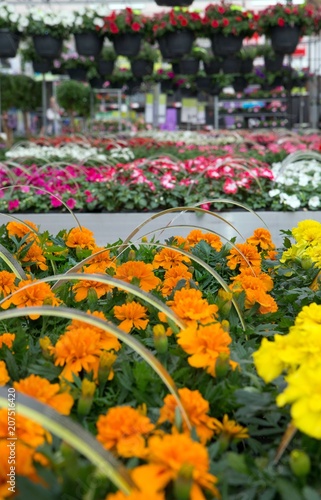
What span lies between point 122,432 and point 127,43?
287 inches

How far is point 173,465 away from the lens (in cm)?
83

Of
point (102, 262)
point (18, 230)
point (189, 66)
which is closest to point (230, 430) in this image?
point (102, 262)

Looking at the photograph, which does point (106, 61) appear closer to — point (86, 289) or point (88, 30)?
point (88, 30)

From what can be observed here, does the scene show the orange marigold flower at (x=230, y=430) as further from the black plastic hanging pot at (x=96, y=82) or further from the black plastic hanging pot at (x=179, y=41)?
the black plastic hanging pot at (x=96, y=82)

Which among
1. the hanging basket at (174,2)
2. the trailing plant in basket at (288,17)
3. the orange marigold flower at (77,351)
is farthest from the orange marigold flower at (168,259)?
the trailing plant in basket at (288,17)

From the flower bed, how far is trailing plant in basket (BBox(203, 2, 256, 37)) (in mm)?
6090

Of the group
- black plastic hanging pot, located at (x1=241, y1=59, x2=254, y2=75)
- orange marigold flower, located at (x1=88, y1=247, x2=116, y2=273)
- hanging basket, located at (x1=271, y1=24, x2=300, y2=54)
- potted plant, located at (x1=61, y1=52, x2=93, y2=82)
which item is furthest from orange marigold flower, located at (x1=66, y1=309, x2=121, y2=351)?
black plastic hanging pot, located at (x1=241, y1=59, x2=254, y2=75)

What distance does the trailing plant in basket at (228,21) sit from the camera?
7641 mm

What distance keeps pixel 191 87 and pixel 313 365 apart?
15.4m

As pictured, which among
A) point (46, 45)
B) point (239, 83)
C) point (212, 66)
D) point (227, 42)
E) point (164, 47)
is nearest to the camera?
point (227, 42)

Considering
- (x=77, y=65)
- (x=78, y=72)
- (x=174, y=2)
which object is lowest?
(x=78, y=72)

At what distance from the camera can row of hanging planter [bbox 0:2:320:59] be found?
24.6ft

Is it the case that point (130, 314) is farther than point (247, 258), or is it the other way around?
point (247, 258)

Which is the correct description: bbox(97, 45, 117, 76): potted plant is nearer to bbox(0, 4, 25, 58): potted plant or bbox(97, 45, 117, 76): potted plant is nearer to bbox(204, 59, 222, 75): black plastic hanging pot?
bbox(204, 59, 222, 75): black plastic hanging pot
